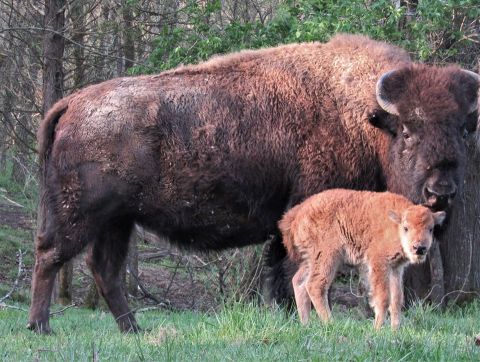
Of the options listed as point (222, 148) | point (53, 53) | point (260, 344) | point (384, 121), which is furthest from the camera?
point (53, 53)

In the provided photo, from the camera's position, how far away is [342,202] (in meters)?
7.30

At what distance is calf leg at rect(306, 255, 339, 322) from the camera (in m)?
7.12

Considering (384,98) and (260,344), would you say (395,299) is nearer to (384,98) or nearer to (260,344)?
(260,344)

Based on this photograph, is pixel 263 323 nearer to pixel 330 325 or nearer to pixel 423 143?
pixel 330 325

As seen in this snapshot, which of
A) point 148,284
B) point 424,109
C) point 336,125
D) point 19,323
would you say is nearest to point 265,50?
point 336,125

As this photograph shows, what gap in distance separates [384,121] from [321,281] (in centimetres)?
232

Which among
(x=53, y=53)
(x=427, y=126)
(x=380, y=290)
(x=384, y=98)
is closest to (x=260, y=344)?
(x=380, y=290)

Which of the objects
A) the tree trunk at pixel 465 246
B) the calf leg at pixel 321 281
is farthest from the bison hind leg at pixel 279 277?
the tree trunk at pixel 465 246

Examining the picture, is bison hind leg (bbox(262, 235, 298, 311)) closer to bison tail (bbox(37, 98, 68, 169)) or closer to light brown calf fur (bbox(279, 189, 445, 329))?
light brown calf fur (bbox(279, 189, 445, 329))

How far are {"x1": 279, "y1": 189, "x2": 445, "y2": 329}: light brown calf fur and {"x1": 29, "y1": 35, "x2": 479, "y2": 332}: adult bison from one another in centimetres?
105

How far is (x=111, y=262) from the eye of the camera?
9117 mm

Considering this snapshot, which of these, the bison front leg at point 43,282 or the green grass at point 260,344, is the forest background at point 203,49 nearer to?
the bison front leg at point 43,282

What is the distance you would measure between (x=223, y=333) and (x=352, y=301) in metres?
9.56

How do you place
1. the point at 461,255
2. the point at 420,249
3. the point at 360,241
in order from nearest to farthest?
the point at 420,249, the point at 360,241, the point at 461,255
